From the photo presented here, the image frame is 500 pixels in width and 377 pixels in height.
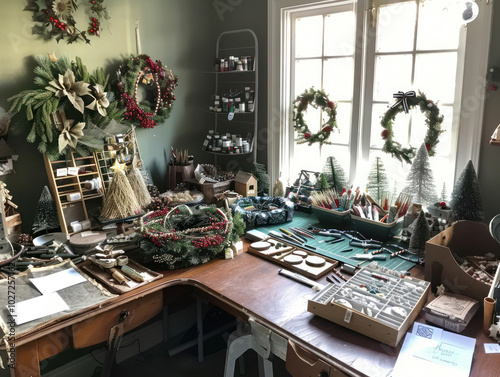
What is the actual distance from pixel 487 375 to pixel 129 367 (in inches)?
86.7

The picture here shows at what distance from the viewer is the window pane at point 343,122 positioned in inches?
113

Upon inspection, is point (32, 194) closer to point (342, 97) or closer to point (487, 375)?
point (342, 97)

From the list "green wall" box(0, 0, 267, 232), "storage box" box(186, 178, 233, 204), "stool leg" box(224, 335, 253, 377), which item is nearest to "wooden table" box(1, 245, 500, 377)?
"stool leg" box(224, 335, 253, 377)

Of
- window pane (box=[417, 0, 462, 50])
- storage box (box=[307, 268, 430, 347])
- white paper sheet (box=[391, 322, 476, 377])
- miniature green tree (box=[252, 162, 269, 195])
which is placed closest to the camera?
white paper sheet (box=[391, 322, 476, 377])

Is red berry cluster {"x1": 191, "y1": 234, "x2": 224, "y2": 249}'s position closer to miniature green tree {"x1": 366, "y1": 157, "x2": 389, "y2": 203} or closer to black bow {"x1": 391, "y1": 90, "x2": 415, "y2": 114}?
miniature green tree {"x1": 366, "y1": 157, "x2": 389, "y2": 203}

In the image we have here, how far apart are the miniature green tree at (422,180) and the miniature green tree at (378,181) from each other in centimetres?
23

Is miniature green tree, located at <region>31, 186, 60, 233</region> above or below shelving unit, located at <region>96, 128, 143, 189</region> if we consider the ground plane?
below

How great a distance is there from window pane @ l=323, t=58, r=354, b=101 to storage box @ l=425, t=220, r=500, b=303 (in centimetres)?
120

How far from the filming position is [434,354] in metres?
1.40

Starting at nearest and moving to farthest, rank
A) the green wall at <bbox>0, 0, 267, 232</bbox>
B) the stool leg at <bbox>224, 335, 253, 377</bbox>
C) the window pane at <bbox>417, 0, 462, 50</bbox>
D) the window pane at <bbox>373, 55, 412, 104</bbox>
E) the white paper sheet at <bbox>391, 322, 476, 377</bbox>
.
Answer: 1. the white paper sheet at <bbox>391, 322, 476, 377</bbox>
2. the stool leg at <bbox>224, 335, 253, 377</bbox>
3. the window pane at <bbox>417, 0, 462, 50</bbox>
4. the green wall at <bbox>0, 0, 267, 232</bbox>
5. the window pane at <bbox>373, 55, 412, 104</bbox>

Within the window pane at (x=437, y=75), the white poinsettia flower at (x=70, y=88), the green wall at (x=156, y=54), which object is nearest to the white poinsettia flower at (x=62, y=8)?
the green wall at (x=156, y=54)

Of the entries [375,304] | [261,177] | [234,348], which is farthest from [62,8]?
[375,304]

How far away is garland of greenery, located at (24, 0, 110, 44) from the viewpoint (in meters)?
2.45

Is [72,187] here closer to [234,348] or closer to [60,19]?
[60,19]
